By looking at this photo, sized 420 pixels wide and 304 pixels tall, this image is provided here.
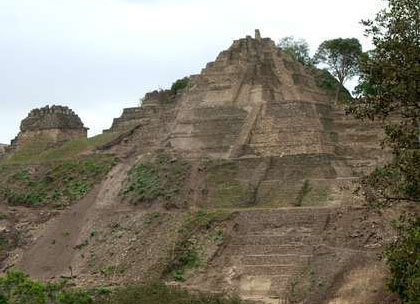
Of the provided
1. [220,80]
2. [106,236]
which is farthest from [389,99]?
[220,80]

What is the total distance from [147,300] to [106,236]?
1115 cm

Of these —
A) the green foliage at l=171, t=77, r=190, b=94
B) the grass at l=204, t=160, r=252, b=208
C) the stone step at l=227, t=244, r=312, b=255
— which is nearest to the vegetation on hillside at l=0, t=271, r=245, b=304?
the stone step at l=227, t=244, r=312, b=255

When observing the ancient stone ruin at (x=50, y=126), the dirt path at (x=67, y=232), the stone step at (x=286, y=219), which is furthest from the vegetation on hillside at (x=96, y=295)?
the ancient stone ruin at (x=50, y=126)

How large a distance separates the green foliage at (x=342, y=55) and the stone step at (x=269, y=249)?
2914cm

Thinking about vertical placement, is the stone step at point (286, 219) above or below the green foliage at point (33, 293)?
above

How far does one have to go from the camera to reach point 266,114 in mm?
47781

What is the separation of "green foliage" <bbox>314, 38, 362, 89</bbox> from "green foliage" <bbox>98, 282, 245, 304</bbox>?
34844 mm

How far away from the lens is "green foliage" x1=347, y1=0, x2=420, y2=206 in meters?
24.3

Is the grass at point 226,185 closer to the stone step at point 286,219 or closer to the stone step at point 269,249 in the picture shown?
the stone step at point 286,219

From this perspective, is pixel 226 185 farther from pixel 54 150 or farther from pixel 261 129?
pixel 54 150

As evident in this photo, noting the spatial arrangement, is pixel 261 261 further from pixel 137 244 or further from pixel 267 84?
pixel 267 84

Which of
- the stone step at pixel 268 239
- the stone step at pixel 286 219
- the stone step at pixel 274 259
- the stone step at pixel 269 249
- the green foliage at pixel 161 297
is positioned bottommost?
the green foliage at pixel 161 297

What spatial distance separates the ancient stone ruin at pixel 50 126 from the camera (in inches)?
2306

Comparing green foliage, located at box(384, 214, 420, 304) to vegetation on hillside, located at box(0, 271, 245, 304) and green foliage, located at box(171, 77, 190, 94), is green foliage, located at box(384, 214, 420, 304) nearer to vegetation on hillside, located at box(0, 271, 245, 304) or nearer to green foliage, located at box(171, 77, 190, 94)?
vegetation on hillside, located at box(0, 271, 245, 304)
